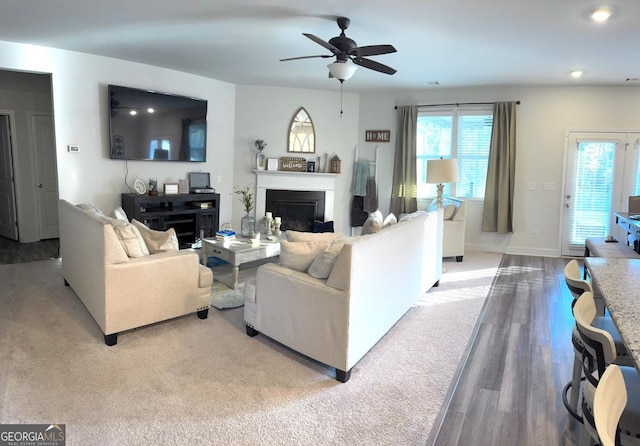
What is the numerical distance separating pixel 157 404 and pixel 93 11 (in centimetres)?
353

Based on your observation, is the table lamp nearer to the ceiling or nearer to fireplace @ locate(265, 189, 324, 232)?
the ceiling

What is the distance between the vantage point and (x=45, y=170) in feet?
22.5

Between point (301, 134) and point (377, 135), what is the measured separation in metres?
1.36

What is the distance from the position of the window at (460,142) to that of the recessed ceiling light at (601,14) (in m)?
3.19

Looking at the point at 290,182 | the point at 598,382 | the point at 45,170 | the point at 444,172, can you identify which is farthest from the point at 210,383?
the point at 45,170

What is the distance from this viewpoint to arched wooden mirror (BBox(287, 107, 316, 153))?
750 centimetres

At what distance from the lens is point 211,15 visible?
393 cm

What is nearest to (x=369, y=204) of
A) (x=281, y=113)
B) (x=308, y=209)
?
(x=308, y=209)

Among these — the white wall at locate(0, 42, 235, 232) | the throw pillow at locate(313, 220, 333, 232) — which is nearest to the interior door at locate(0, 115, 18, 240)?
the white wall at locate(0, 42, 235, 232)

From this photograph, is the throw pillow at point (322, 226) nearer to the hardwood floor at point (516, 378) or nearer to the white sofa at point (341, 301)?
the hardwood floor at point (516, 378)

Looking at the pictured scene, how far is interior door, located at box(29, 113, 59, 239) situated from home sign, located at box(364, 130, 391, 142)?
5.17 meters

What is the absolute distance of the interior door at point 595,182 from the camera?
6.36 meters

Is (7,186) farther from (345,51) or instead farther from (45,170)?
(345,51)

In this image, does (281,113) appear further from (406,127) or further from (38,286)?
(38,286)
